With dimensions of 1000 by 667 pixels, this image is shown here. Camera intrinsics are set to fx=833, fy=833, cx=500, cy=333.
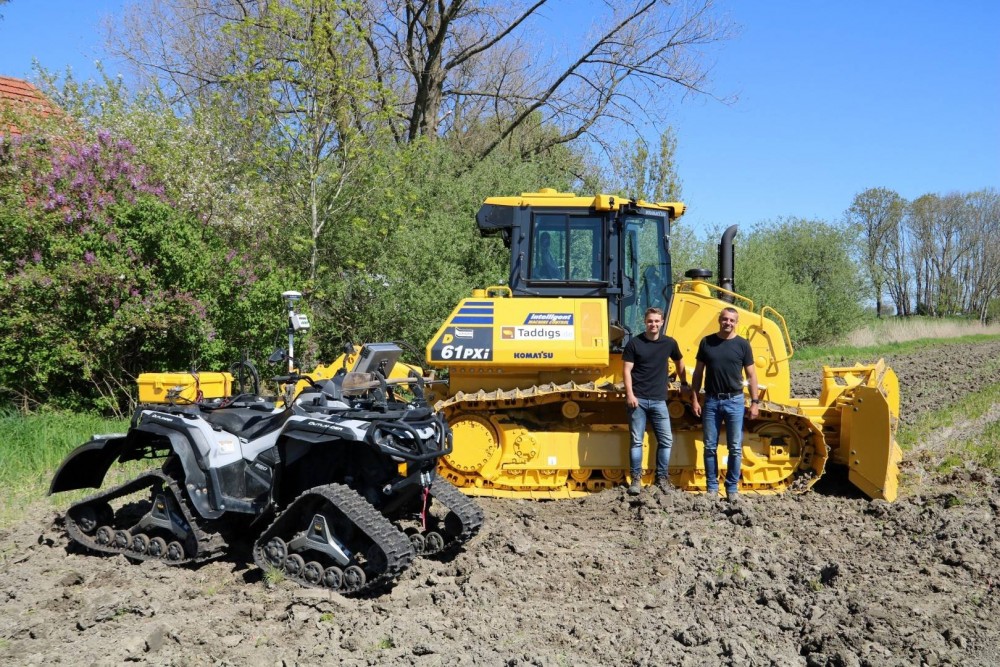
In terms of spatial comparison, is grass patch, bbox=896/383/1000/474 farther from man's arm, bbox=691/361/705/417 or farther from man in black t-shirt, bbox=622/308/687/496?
man in black t-shirt, bbox=622/308/687/496

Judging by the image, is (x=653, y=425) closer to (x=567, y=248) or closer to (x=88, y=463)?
(x=567, y=248)

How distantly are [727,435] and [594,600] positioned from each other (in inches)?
114

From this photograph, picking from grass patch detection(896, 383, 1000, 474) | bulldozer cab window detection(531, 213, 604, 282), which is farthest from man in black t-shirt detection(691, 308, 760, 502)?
grass patch detection(896, 383, 1000, 474)

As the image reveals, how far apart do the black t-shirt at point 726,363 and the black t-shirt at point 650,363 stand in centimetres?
35

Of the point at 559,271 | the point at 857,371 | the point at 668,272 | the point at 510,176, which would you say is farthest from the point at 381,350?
the point at 510,176

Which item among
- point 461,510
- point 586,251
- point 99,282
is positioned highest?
point 586,251

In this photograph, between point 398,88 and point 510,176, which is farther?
point 398,88

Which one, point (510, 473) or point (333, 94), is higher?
point (333, 94)

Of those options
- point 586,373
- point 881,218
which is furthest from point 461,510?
point 881,218

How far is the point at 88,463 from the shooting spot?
6199 mm

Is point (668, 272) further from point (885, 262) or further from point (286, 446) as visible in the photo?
point (885, 262)

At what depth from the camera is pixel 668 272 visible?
26.6 ft

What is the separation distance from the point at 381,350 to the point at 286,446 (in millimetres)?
1099

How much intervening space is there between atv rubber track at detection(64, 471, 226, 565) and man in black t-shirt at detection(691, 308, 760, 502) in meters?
4.17
